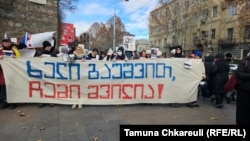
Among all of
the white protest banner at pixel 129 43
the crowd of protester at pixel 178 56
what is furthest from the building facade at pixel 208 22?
the white protest banner at pixel 129 43

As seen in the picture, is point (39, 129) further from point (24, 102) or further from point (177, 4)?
point (177, 4)

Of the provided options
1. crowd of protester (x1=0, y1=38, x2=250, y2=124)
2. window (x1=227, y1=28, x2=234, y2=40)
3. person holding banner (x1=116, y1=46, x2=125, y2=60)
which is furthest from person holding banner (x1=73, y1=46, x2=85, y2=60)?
window (x1=227, y1=28, x2=234, y2=40)

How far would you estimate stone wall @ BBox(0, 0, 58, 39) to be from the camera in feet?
42.7

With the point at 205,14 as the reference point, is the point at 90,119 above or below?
below

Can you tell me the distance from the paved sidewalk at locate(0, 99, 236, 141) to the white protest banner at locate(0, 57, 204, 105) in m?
0.24

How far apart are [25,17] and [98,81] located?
24.2 ft

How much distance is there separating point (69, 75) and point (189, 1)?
1701 inches

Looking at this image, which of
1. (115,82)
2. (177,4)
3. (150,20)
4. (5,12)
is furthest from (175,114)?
(150,20)

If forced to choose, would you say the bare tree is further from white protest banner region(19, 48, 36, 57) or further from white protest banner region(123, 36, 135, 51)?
white protest banner region(19, 48, 36, 57)

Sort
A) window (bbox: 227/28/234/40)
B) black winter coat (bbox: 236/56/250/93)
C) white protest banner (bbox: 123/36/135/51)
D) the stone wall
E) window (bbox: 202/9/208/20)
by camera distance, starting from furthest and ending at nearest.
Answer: window (bbox: 227/28/234/40)
window (bbox: 202/9/208/20)
the stone wall
white protest banner (bbox: 123/36/135/51)
black winter coat (bbox: 236/56/250/93)

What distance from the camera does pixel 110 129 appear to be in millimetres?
6133

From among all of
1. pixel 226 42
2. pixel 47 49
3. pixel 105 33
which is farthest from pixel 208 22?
pixel 47 49

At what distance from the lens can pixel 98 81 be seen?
8.16m

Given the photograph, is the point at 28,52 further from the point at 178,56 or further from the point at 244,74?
the point at 244,74
